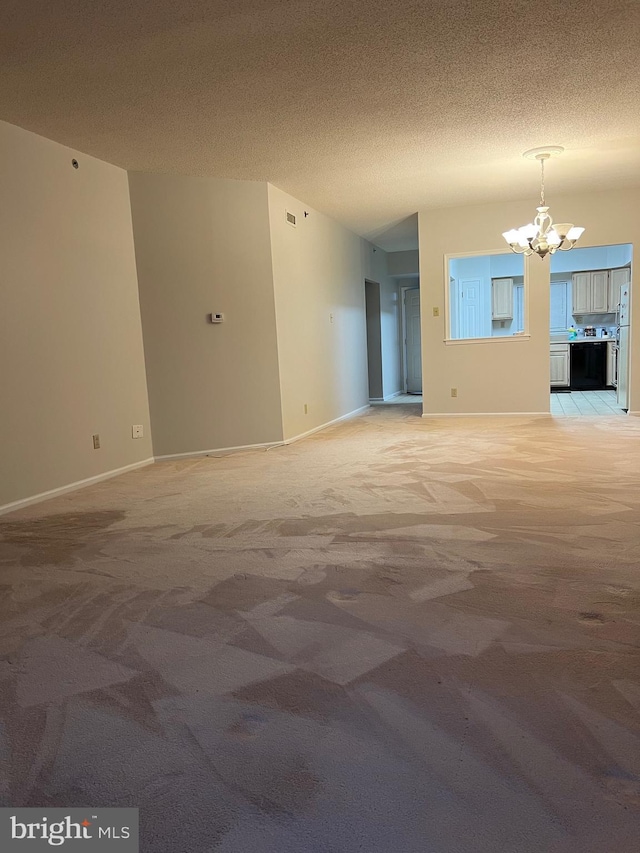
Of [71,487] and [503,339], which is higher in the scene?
[503,339]

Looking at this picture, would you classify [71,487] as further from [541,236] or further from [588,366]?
[588,366]

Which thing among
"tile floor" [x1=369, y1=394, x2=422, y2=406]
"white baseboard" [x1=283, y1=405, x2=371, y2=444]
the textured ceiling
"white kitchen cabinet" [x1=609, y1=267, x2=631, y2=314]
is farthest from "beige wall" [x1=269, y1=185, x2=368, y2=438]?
"white kitchen cabinet" [x1=609, y1=267, x2=631, y2=314]

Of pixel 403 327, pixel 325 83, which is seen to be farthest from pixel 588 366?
pixel 325 83

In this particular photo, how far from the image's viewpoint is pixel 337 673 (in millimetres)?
1768

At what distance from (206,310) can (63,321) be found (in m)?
1.54

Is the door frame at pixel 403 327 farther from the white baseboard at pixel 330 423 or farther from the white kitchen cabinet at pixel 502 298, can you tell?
the white baseboard at pixel 330 423

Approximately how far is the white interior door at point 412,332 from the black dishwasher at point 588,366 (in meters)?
2.81

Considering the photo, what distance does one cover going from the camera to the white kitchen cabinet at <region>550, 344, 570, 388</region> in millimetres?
10125

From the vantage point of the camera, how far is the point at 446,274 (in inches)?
304

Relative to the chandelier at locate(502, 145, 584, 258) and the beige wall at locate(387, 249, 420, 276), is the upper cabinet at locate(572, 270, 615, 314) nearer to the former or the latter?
the beige wall at locate(387, 249, 420, 276)

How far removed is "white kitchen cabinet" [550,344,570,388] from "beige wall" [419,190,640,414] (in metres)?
2.96

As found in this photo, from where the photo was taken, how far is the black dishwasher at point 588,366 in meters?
10.1

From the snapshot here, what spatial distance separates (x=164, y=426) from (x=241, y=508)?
230 centimetres

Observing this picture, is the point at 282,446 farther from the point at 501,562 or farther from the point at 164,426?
the point at 501,562
